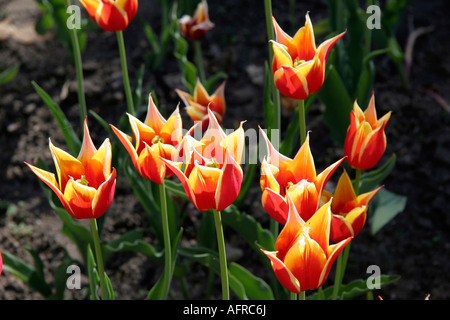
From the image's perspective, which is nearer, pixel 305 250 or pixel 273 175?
pixel 305 250

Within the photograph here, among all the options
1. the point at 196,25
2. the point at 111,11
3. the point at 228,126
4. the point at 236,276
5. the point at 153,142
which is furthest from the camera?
the point at 228,126

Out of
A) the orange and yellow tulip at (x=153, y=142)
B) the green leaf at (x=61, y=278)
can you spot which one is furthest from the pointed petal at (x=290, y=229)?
the green leaf at (x=61, y=278)

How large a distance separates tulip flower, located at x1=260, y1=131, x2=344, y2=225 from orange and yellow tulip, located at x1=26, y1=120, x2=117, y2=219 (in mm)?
271

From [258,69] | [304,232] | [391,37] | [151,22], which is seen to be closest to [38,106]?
[151,22]

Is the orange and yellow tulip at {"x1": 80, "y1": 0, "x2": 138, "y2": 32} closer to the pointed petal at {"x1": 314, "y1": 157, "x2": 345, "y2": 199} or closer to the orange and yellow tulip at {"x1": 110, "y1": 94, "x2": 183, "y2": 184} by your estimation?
the orange and yellow tulip at {"x1": 110, "y1": 94, "x2": 183, "y2": 184}

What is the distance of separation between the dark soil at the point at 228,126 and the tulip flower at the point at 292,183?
2.91 ft

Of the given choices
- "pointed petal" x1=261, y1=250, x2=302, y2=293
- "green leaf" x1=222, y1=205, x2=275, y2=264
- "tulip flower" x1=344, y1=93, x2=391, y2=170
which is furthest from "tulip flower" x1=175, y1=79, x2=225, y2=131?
"pointed petal" x1=261, y1=250, x2=302, y2=293

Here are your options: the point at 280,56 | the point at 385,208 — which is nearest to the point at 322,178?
the point at 280,56

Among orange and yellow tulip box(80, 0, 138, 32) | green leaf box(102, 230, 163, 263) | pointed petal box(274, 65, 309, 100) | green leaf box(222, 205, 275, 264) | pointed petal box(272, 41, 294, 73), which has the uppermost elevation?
orange and yellow tulip box(80, 0, 138, 32)

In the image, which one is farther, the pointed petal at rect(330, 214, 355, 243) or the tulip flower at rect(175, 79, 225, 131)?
the tulip flower at rect(175, 79, 225, 131)

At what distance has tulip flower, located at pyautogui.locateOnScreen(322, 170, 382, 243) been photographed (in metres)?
1.19

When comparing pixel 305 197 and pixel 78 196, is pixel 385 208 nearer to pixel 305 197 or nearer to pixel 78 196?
pixel 305 197

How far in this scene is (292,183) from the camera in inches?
45.4

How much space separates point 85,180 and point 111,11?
0.49m
